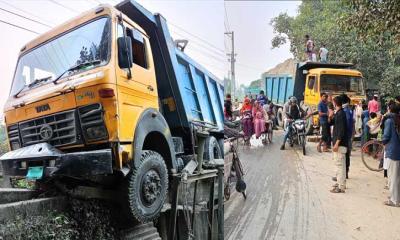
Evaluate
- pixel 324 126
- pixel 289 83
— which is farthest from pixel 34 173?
pixel 289 83

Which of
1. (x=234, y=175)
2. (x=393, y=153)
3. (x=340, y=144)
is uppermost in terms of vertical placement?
(x=340, y=144)

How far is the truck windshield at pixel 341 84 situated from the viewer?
13023 mm

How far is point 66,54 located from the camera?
3.65m

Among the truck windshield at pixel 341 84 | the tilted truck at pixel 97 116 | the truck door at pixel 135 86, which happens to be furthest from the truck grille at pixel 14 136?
the truck windshield at pixel 341 84

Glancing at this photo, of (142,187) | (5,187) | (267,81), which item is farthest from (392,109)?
(267,81)

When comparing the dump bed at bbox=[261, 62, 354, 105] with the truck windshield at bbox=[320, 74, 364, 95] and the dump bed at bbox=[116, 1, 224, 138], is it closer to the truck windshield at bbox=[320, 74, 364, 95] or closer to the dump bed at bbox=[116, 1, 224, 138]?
the truck windshield at bbox=[320, 74, 364, 95]

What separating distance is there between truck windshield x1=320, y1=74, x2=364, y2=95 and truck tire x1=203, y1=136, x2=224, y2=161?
7453 mm

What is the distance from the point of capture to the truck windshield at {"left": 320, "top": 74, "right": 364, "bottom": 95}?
13023 millimetres

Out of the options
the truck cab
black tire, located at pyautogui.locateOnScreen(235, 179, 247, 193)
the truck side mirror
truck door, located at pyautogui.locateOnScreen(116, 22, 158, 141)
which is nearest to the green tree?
the truck cab

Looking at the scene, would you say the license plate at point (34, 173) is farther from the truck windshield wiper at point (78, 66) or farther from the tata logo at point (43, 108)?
the truck windshield wiper at point (78, 66)

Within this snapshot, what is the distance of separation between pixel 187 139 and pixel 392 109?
3791 mm

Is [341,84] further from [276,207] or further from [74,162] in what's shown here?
[74,162]

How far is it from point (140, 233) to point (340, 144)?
480cm

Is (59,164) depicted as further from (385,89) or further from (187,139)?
(385,89)
